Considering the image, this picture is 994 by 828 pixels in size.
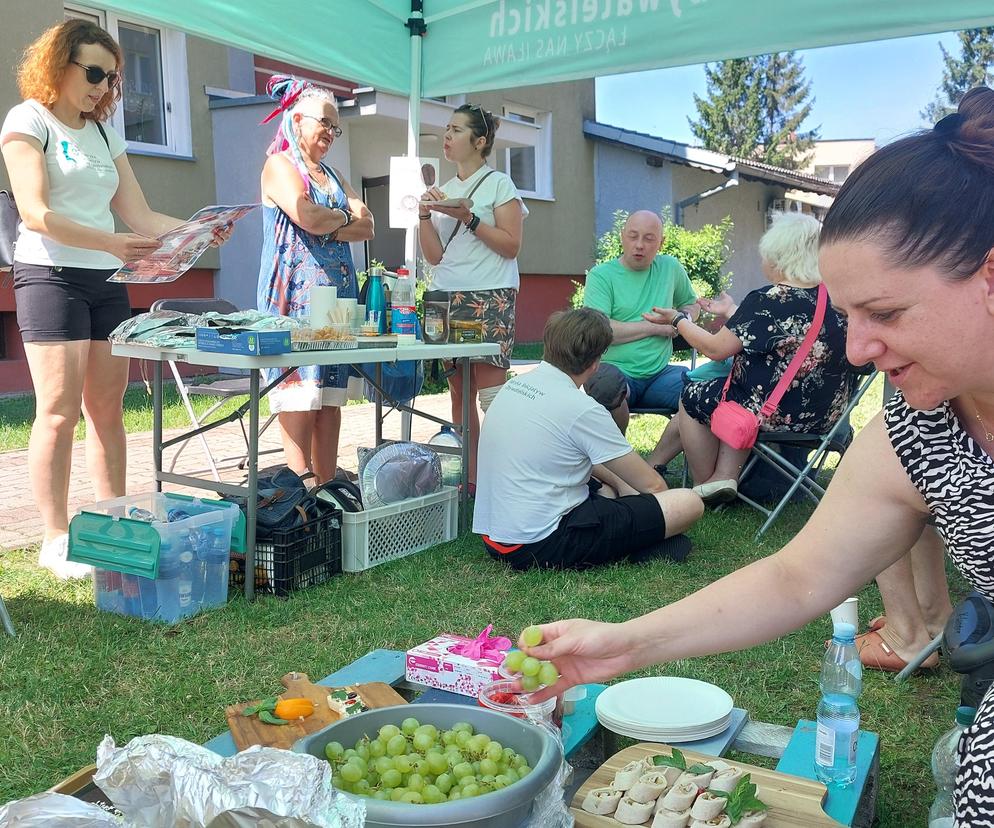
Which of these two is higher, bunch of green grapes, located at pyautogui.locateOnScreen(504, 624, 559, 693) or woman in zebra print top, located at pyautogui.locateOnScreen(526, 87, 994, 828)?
woman in zebra print top, located at pyautogui.locateOnScreen(526, 87, 994, 828)

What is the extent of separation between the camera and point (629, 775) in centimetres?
167

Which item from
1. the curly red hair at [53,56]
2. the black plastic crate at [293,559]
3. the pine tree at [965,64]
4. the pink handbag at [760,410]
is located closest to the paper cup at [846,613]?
the black plastic crate at [293,559]

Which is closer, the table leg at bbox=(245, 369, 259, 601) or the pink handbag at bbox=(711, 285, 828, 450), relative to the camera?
the table leg at bbox=(245, 369, 259, 601)

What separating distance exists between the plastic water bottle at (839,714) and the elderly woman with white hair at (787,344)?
2.53 m

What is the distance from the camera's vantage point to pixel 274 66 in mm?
11242

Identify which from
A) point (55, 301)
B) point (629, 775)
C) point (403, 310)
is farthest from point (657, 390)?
→ point (629, 775)

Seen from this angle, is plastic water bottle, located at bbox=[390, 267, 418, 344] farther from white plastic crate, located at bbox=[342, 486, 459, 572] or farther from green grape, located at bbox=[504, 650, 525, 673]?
green grape, located at bbox=[504, 650, 525, 673]

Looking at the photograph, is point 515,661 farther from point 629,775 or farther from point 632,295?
point 632,295

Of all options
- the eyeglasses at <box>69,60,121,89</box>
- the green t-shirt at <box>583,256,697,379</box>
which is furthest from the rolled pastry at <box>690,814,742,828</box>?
the green t-shirt at <box>583,256,697,379</box>

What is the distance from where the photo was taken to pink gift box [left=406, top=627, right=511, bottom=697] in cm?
213

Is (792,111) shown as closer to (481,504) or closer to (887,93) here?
(887,93)

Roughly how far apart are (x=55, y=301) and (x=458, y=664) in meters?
2.35

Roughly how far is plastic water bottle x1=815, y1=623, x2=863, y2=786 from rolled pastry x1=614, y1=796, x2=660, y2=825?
1.49 feet

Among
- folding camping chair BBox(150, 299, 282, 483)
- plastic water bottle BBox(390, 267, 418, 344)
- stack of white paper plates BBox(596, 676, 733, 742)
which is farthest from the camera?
folding camping chair BBox(150, 299, 282, 483)
